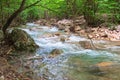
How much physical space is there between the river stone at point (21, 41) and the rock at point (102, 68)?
2.97 m

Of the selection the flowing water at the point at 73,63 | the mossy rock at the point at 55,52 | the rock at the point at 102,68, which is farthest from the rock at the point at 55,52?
the rock at the point at 102,68

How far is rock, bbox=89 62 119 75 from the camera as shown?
733 centimetres

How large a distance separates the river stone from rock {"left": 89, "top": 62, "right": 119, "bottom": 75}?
9.74 ft

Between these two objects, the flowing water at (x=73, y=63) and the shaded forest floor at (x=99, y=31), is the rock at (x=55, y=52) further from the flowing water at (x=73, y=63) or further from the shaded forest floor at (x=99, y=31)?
the shaded forest floor at (x=99, y=31)

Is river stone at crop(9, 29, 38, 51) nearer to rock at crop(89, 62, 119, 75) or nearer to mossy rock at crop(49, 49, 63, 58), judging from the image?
mossy rock at crop(49, 49, 63, 58)

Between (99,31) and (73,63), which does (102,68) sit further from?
(99,31)

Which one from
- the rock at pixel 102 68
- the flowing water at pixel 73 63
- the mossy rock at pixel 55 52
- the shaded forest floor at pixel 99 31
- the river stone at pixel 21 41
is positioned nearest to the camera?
the flowing water at pixel 73 63

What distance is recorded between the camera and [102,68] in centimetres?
767

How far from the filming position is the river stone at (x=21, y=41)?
9647 millimetres

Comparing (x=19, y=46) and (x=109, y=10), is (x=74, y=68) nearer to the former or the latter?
(x=19, y=46)

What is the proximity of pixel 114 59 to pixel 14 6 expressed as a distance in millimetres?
7370

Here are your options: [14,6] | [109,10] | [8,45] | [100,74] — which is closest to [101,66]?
[100,74]

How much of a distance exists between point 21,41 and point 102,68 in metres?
3.68

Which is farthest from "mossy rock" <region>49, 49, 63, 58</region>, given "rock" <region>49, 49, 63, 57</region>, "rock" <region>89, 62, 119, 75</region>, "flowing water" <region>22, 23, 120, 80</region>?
"rock" <region>89, 62, 119, 75</region>
